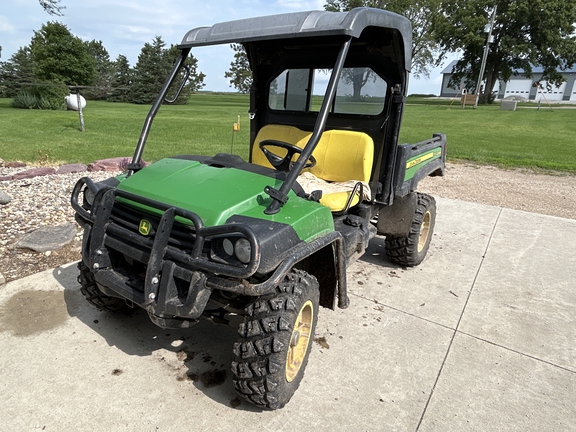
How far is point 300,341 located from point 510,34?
4816 centimetres

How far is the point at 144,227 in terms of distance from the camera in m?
2.23

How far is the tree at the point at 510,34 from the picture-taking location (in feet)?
126

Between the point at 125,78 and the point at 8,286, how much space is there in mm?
42365

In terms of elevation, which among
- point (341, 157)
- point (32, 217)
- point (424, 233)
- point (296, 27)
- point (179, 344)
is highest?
point (296, 27)

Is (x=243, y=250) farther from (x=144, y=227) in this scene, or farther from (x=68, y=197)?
(x=68, y=197)

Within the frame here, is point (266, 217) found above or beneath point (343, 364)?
above

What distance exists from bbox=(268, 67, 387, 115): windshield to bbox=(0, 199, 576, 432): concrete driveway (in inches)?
62.2

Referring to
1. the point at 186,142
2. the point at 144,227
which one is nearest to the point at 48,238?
the point at 144,227

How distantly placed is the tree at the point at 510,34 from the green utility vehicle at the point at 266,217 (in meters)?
41.3

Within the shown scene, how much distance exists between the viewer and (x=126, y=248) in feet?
7.43

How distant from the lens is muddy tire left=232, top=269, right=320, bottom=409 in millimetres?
2070

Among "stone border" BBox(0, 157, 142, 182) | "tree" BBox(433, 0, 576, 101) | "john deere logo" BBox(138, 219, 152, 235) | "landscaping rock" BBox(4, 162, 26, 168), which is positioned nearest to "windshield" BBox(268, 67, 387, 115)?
"john deere logo" BBox(138, 219, 152, 235)

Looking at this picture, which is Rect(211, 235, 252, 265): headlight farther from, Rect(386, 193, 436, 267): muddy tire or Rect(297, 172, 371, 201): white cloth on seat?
Rect(386, 193, 436, 267): muddy tire

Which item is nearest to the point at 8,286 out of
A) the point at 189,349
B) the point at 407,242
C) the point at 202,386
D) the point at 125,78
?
the point at 189,349
